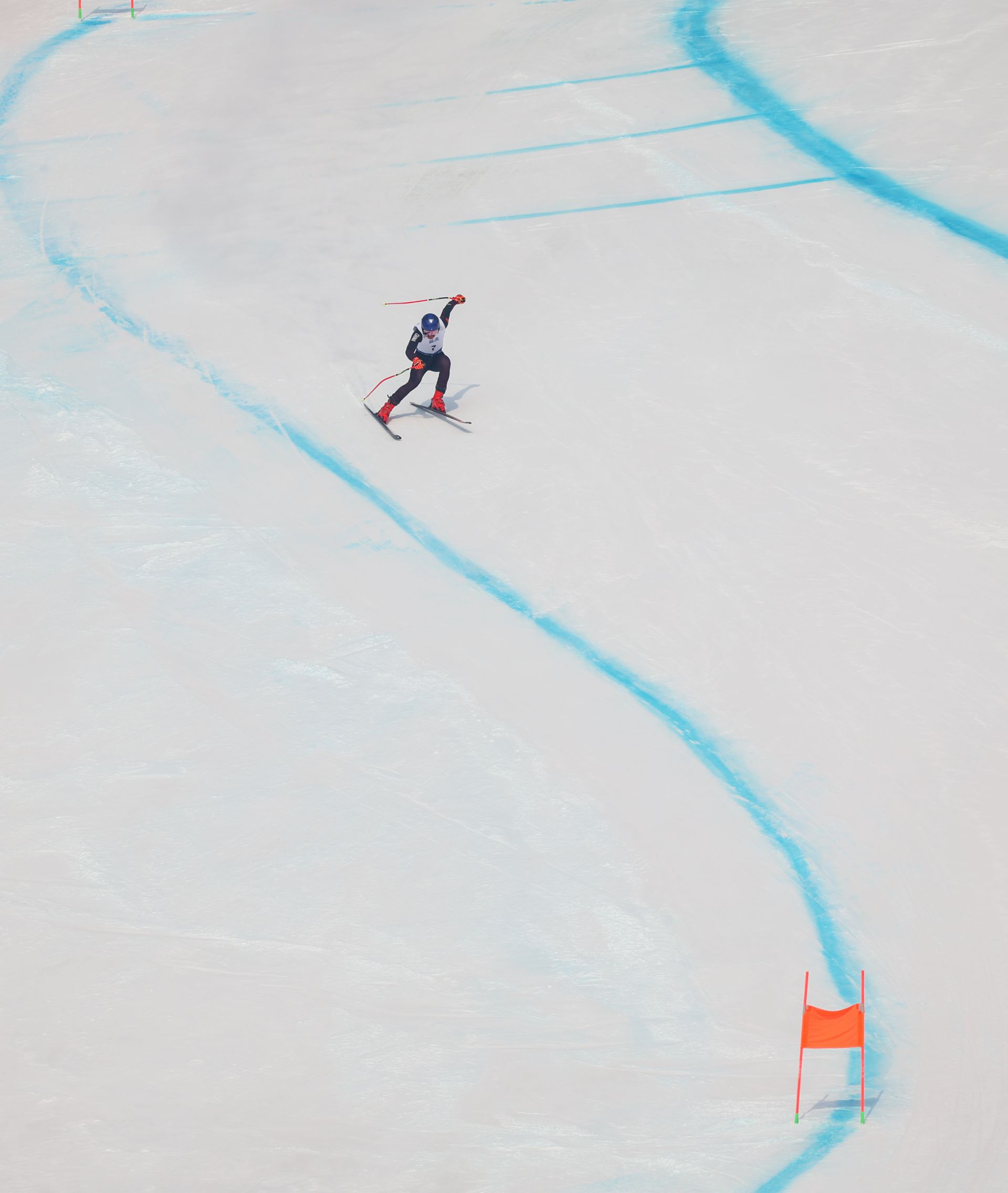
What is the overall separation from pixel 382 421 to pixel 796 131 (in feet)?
15.9

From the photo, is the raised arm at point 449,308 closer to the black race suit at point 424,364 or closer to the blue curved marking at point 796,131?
the black race suit at point 424,364

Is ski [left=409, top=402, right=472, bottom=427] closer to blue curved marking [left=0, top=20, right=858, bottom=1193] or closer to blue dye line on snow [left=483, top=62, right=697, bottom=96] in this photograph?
blue curved marking [left=0, top=20, right=858, bottom=1193]

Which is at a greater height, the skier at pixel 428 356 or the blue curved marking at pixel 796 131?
the blue curved marking at pixel 796 131

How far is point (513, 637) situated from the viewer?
20.0 ft

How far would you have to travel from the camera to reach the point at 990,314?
8062mm

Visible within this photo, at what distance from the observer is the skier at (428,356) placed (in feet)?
23.1

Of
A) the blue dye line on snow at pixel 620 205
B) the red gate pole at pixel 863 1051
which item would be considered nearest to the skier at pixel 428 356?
the blue dye line on snow at pixel 620 205

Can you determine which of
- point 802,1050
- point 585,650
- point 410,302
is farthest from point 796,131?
point 802,1050

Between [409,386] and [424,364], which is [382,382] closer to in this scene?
[409,386]

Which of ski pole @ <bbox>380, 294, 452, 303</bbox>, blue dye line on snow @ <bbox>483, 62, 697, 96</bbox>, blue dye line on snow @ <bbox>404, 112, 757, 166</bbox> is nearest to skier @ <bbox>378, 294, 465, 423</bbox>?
ski pole @ <bbox>380, 294, 452, 303</bbox>

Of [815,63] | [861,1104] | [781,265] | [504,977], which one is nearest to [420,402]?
[781,265]

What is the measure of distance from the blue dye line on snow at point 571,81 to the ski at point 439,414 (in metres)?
4.42

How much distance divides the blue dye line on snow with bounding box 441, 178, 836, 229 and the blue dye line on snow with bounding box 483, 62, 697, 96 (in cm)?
208

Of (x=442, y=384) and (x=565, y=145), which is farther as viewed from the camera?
(x=565, y=145)
